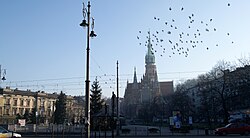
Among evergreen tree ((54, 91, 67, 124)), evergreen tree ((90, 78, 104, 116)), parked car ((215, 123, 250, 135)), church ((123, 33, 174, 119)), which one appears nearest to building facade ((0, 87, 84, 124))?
evergreen tree ((54, 91, 67, 124))

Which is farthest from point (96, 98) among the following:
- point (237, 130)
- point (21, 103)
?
point (21, 103)

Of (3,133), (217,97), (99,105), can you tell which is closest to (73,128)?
(99,105)

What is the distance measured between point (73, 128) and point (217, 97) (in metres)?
32.0

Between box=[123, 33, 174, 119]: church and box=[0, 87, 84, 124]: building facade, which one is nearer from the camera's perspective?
box=[0, 87, 84, 124]: building facade

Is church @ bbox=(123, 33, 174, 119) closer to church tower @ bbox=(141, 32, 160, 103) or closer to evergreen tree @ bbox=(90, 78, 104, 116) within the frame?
church tower @ bbox=(141, 32, 160, 103)

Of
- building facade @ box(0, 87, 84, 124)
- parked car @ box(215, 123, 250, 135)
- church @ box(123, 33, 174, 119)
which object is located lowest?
parked car @ box(215, 123, 250, 135)

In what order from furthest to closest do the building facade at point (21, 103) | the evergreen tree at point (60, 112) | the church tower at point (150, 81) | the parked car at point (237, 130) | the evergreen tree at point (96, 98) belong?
the church tower at point (150, 81) < the building facade at point (21, 103) < the evergreen tree at point (60, 112) < the evergreen tree at point (96, 98) < the parked car at point (237, 130)

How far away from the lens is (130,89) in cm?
18550

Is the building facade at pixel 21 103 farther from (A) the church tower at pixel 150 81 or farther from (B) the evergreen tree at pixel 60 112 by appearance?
(A) the church tower at pixel 150 81

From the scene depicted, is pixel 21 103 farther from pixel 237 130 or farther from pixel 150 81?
pixel 237 130

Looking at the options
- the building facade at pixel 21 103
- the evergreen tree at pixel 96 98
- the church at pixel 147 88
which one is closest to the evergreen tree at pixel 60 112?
the building facade at pixel 21 103

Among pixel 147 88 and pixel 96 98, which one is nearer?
pixel 96 98

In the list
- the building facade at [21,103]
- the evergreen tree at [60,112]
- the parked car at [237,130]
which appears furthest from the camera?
the building facade at [21,103]

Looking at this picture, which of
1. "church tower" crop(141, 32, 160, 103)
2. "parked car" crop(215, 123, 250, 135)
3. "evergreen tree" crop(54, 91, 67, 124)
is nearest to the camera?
"parked car" crop(215, 123, 250, 135)
